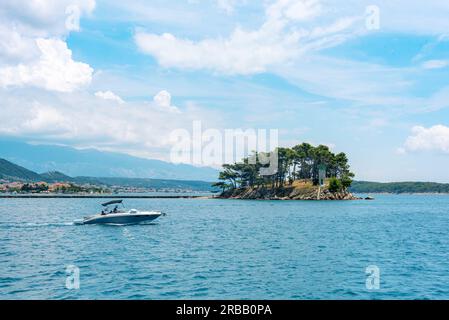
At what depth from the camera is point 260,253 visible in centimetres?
4406

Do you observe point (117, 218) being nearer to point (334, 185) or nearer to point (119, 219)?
point (119, 219)

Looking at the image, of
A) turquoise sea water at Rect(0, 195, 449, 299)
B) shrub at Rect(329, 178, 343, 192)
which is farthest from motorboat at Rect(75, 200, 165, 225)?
shrub at Rect(329, 178, 343, 192)

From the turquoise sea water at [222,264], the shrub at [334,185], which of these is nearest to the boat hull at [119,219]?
the turquoise sea water at [222,264]

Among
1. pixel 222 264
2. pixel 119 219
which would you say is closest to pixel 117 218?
pixel 119 219

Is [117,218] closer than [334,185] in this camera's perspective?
Yes

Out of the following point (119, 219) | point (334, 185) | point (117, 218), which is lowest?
point (119, 219)

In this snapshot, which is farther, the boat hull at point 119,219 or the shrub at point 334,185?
the shrub at point 334,185

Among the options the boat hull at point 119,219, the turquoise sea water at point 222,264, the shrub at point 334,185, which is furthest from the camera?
the shrub at point 334,185

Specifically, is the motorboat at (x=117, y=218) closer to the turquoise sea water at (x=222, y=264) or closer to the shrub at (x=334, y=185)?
the turquoise sea water at (x=222, y=264)

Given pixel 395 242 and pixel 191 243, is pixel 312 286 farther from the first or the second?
pixel 395 242

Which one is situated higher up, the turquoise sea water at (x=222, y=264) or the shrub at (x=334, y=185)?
the shrub at (x=334, y=185)
